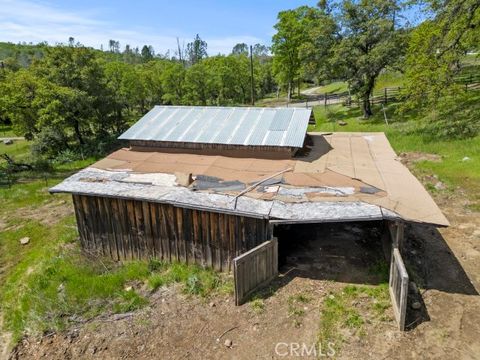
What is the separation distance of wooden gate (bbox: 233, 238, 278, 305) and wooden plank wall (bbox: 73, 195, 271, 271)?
0.45 metres

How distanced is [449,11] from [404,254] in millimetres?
14906

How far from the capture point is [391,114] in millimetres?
26516

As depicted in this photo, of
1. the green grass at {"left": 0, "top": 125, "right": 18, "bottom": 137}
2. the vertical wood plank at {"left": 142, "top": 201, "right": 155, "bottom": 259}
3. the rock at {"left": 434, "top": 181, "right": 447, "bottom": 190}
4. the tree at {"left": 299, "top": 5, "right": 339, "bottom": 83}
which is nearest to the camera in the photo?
the vertical wood plank at {"left": 142, "top": 201, "right": 155, "bottom": 259}

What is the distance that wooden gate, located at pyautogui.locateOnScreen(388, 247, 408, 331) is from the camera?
659 cm

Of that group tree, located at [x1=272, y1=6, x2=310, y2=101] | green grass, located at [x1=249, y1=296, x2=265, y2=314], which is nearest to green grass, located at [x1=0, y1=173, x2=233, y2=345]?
green grass, located at [x1=249, y1=296, x2=265, y2=314]

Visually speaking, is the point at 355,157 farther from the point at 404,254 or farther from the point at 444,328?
the point at 444,328

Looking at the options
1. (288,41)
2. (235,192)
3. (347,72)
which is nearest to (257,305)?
(235,192)

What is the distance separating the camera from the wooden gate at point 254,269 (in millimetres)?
7620

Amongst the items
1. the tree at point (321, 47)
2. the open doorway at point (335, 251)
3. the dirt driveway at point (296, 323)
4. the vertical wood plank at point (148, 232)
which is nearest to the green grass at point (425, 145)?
the tree at point (321, 47)

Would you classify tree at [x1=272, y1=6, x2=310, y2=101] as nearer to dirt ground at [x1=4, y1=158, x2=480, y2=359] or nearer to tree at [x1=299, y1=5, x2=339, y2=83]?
tree at [x1=299, y1=5, x2=339, y2=83]

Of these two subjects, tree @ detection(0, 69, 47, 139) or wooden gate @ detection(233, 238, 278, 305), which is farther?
tree @ detection(0, 69, 47, 139)

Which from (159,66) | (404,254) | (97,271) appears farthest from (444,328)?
(159,66)

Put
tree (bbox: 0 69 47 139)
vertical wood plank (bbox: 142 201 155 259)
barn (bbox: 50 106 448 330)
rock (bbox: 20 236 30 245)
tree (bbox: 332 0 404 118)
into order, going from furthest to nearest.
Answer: tree (bbox: 0 69 47 139) < tree (bbox: 332 0 404 118) < rock (bbox: 20 236 30 245) < vertical wood plank (bbox: 142 201 155 259) < barn (bbox: 50 106 448 330)

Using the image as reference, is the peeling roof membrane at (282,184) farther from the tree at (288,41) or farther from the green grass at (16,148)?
the tree at (288,41)
